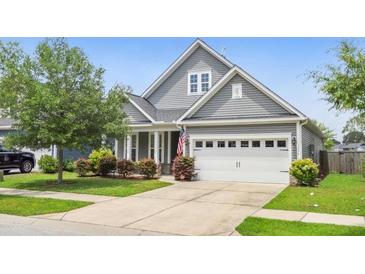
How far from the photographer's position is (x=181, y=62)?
2330 centimetres

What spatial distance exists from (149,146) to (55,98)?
8.66 metres

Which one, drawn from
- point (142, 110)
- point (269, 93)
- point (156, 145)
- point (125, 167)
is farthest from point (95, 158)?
point (269, 93)

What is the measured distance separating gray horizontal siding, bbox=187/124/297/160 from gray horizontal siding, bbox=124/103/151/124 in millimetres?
3317

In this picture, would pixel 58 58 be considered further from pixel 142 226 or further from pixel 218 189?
pixel 142 226

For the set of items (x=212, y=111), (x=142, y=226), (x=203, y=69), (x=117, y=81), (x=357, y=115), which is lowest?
(x=142, y=226)

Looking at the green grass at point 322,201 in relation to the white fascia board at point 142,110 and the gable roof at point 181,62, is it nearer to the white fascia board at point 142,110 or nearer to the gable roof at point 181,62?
the white fascia board at point 142,110

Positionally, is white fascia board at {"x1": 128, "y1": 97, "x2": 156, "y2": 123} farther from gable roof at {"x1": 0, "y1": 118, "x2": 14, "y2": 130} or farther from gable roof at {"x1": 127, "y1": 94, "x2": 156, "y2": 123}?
gable roof at {"x1": 0, "y1": 118, "x2": 14, "y2": 130}

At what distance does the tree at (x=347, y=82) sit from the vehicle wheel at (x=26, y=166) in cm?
1902

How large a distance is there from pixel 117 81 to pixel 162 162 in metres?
6.83

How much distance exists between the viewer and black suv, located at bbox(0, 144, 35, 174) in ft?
68.2

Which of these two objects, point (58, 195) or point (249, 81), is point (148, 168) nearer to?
point (58, 195)

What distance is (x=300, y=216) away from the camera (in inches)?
360

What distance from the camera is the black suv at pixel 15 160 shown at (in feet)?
68.2

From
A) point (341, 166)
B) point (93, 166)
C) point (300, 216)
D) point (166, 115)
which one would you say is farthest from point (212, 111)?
point (341, 166)
